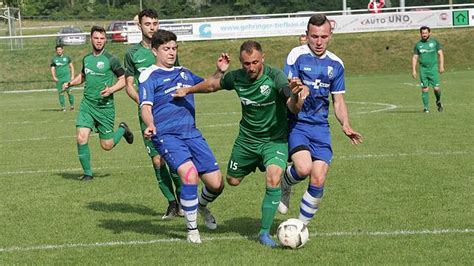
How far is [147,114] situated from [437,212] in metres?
3.41

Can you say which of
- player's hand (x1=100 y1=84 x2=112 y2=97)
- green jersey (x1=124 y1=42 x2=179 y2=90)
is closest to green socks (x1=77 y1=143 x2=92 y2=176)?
player's hand (x1=100 y1=84 x2=112 y2=97)

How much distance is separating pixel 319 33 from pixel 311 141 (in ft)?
3.48

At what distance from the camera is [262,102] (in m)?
8.16

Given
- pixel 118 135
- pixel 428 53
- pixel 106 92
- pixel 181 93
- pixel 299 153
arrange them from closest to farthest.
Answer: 1. pixel 299 153
2. pixel 181 93
3. pixel 106 92
4. pixel 118 135
5. pixel 428 53

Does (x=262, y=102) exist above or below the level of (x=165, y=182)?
above

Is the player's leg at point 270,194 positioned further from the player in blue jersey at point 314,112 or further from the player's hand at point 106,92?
the player's hand at point 106,92

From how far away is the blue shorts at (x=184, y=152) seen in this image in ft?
26.9

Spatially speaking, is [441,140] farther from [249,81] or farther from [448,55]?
[448,55]

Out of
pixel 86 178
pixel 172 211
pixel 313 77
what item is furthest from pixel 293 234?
pixel 86 178

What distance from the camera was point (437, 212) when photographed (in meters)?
9.28

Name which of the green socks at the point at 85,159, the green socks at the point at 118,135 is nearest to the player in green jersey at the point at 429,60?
the green socks at the point at 118,135

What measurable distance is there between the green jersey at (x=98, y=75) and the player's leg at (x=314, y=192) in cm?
560

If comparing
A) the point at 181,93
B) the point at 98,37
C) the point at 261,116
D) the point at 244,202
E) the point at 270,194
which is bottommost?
the point at 244,202

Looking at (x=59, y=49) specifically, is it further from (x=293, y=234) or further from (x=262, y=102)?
(x=293, y=234)
